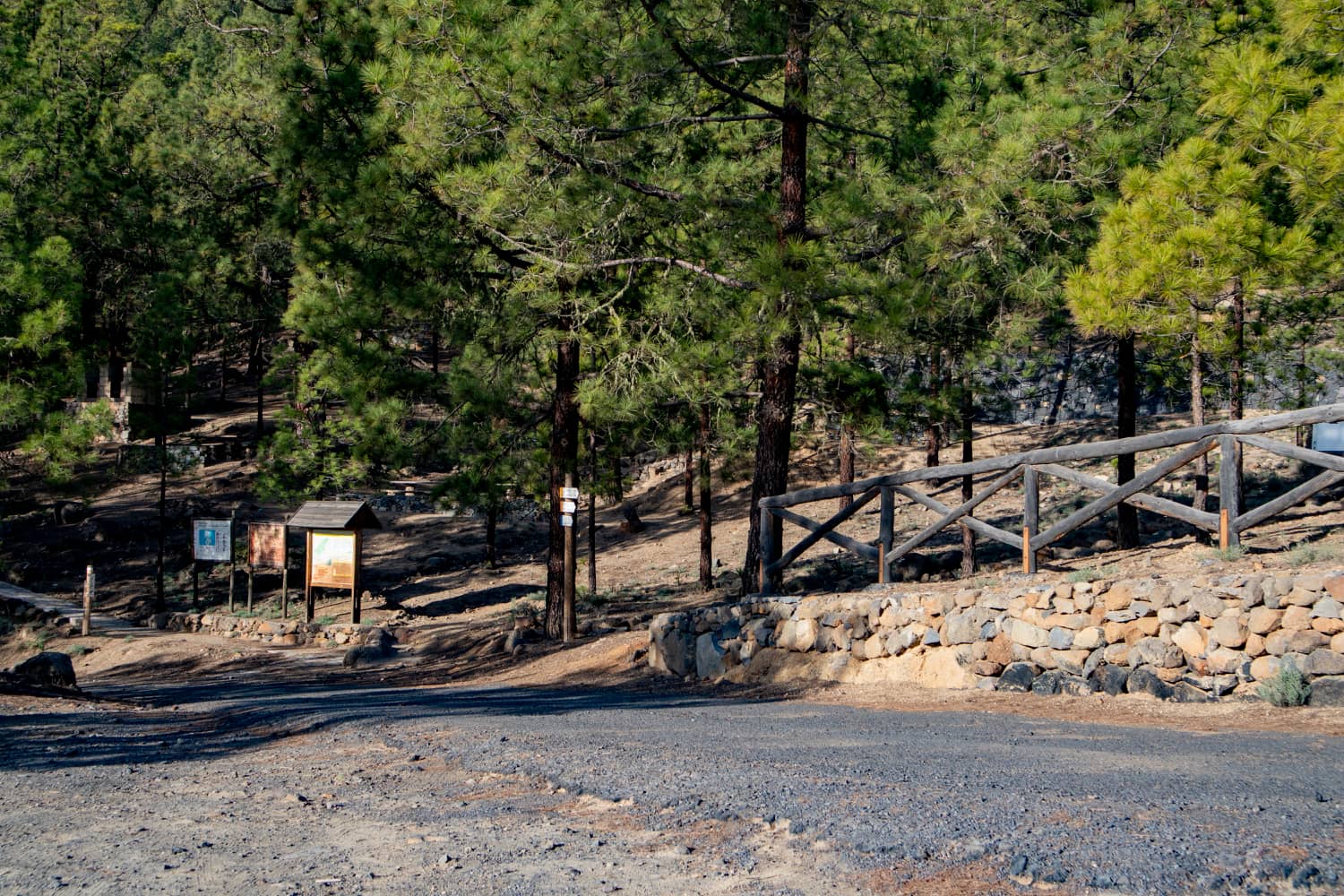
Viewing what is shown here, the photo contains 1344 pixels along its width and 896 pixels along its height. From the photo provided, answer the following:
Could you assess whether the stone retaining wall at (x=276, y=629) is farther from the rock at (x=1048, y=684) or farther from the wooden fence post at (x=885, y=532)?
the rock at (x=1048, y=684)

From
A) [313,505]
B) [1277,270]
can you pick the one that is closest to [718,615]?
[1277,270]

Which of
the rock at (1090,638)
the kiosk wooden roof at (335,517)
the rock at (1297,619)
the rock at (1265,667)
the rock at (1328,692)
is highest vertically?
the kiosk wooden roof at (335,517)

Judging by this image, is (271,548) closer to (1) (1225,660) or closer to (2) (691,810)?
(1) (1225,660)

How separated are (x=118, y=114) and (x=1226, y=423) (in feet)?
125

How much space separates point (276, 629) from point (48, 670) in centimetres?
1073

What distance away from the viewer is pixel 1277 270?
11.7m

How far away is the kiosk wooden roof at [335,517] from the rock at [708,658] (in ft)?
39.6

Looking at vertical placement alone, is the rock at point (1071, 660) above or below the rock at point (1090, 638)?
below

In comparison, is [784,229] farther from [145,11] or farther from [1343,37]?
[145,11]

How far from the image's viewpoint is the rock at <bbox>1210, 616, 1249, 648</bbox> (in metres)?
8.26

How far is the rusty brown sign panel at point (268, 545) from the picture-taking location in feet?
81.1

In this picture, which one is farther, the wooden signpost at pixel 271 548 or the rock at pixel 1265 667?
the wooden signpost at pixel 271 548

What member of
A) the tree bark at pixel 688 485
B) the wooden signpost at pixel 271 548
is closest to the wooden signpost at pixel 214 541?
the wooden signpost at pixel 271 548

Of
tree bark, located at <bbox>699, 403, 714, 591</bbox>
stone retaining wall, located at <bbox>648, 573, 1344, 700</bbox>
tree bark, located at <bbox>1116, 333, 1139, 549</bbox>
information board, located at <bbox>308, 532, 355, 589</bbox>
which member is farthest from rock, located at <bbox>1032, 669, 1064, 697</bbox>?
information board, located at <bbox>308, 532, 355, 589</bbox>
